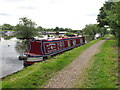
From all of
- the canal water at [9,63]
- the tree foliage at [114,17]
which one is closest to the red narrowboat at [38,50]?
the canal water at [9,63]

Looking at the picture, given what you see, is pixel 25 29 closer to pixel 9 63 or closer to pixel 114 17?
pixel 9 63

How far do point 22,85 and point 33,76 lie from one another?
1351 millimetres

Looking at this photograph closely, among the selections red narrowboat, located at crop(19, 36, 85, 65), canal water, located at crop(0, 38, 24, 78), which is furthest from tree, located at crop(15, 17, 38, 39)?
red narrowboat, located at crop(19, 36, 85, 65)

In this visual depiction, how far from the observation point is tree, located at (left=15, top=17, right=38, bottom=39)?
159 feet

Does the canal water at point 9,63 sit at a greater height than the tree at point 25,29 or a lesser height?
lesser

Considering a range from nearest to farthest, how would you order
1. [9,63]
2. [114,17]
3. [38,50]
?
[114,17], [38,50], [9,63]

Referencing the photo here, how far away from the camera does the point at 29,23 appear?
49750 millimetres

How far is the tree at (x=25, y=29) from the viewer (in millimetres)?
48500

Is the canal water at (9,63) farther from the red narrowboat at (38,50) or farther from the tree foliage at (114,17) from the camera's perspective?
the tree foliage at (114,17)

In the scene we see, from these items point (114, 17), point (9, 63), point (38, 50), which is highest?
point (114, 17)

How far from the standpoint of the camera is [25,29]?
48.3 meters

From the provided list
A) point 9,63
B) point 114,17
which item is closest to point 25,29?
point 9,63

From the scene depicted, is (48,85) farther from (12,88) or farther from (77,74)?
(77,74)

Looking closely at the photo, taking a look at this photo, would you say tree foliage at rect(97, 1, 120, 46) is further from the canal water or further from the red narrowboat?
the canal water
